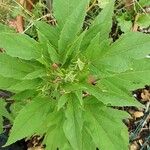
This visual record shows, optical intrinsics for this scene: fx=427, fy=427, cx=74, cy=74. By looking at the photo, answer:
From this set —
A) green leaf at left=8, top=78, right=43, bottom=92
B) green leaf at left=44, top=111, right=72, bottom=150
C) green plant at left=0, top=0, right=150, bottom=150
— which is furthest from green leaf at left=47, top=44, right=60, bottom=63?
green leaf at left=44, top=111, right=72, bottom=150

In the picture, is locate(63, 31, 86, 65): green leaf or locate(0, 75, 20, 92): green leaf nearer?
locate(63, 31, 86, 65): green leaf

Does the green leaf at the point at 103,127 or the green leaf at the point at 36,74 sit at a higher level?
the green leaf at the point at 36,74

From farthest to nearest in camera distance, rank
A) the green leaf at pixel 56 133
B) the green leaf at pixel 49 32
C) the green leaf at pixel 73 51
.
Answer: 1. the green leaf at pixel 56 133
2. the green leaf at pixel 49 32
3. the green leaf at pixel 73 51

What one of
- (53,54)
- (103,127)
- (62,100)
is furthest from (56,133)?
A: (53,54)

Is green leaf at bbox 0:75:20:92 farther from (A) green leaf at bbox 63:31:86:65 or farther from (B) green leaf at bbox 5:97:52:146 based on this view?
(A) green leaf at bbox 63:31:86:65

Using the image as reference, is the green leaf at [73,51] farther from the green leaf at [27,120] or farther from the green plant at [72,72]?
the green leaf at [27,120]

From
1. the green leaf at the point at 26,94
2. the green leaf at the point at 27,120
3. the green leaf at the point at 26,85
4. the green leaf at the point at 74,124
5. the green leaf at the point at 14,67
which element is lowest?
the green leaf at the point at 74,124

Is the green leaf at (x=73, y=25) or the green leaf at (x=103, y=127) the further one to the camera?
the green leaf at (x=103, y=127)

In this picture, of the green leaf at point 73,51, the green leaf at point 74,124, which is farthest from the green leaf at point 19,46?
the green leaf at point 74,124
